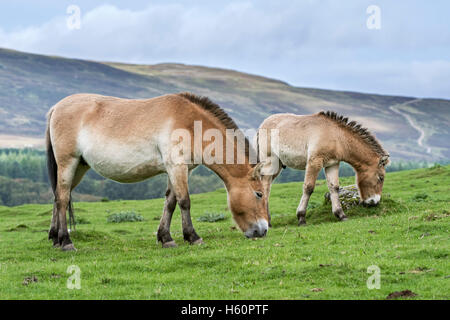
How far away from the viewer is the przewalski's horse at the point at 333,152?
16109 mm

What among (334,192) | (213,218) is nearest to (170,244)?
(334,192)

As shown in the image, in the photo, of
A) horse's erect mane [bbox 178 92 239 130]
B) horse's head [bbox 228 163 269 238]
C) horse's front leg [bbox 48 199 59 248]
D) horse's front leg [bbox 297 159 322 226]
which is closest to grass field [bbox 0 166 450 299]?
horse's front leg [bbox 48 199 59 248]

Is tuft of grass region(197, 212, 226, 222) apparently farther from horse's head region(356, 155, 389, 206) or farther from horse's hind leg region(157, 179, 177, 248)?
horse's hind leg region(157, 179, 177, 248)

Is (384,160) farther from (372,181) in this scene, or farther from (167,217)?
(167,217)

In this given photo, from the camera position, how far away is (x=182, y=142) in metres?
11.6

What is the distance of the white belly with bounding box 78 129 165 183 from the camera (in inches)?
467

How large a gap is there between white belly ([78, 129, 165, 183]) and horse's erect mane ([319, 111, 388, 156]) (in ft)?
23.2

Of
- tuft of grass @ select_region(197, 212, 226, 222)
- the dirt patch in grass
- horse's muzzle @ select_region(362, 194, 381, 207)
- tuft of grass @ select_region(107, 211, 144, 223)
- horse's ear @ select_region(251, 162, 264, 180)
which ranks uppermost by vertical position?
horse's ear @ select_region(251, 162, 264, 180)

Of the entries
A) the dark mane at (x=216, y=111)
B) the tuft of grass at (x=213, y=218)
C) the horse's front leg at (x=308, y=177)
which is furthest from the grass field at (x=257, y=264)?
the tuft of grass at (x=213, y=218)

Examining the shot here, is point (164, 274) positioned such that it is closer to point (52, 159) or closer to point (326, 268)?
point (326, 268)

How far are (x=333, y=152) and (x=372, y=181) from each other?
159 cm

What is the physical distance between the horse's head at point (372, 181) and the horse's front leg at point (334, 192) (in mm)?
813

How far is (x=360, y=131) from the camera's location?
54.3 ft

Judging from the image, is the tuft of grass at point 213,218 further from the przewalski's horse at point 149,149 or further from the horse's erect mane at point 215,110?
the horse's erect mane at point 215,110
